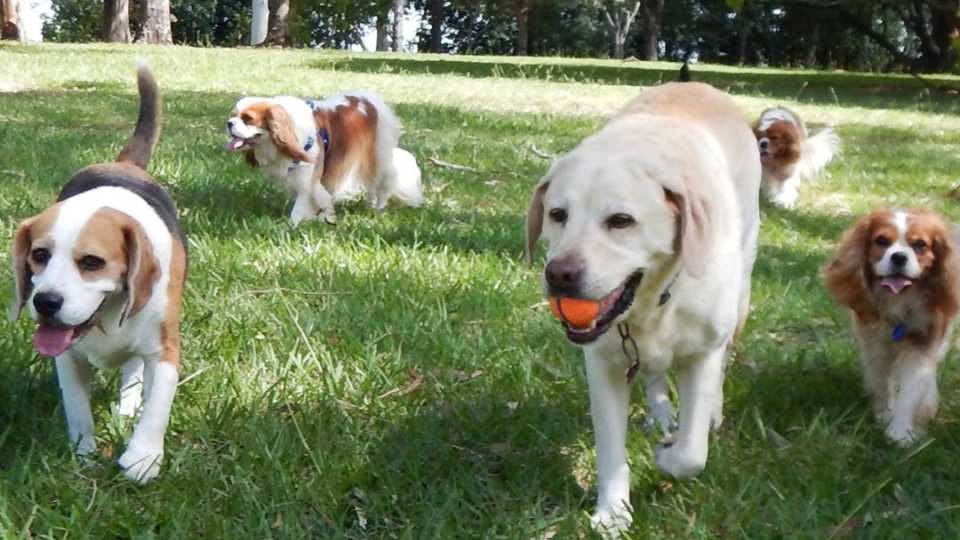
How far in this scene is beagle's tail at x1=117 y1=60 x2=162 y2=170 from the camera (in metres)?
4.86

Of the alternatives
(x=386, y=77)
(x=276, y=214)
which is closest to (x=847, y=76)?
(x=386, y=77)

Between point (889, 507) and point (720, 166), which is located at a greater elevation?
point (720, 166)

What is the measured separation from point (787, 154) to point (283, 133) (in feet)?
15.3

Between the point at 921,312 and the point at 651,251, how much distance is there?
6.06 feet

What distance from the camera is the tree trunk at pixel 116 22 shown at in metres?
30.3

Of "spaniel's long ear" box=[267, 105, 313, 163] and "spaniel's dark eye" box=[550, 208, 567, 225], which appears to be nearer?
"spaniel's dark eye" box=[550, 208, 567, 225]

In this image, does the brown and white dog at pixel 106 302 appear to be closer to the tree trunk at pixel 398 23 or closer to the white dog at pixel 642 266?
the white dog at pixel 642 266

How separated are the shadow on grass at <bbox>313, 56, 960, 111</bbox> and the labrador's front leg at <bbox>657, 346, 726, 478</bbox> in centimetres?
1608

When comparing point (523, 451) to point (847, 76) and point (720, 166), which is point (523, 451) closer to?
point (720, 166)

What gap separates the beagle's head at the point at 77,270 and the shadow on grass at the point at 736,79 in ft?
54.6

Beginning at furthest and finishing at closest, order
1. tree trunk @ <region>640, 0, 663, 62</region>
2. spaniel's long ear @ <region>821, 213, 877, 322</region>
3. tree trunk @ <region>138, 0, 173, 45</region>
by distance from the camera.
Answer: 1. tree trunk @ <region>640, 0, 663, 62</region>
2. tree trunk @ <region>138, 0, 173, 45</region>
3. spaniel's long ear @ <region>821, 213, 877, 322</region>

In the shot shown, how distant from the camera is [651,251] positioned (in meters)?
2.85

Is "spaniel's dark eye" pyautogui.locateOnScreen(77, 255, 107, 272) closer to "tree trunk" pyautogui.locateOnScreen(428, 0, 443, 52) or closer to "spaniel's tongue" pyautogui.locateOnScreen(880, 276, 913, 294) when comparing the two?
"spaniel's tongue" pyautogui.locateOnScreen(880, 276, 913, 294)

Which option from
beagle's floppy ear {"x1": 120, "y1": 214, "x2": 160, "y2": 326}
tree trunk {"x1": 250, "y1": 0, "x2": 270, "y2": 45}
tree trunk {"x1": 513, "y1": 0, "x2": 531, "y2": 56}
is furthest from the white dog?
tree trunk {"x1": 513, "y1": 0, "x2": 531, "y2": 56}
